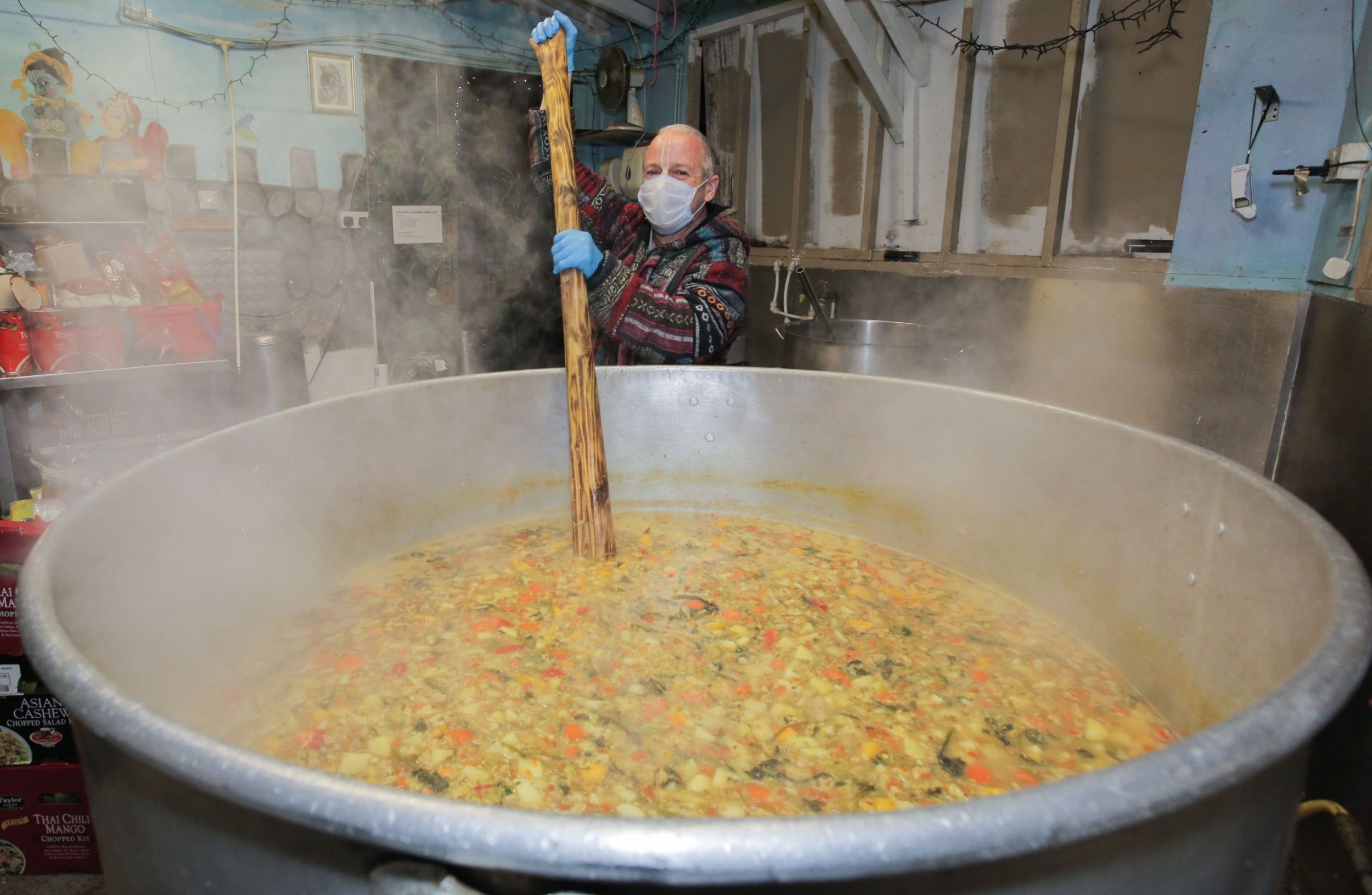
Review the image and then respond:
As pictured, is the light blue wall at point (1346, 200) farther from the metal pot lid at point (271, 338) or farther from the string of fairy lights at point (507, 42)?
the metal pot lid at point (271, 338)

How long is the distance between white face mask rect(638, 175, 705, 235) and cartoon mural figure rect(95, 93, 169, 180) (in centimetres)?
311

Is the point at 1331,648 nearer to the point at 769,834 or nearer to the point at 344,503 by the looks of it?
the point at 769,834

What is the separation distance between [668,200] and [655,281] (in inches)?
10.8

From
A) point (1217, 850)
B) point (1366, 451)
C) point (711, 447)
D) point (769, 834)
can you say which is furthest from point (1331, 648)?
point (711, 447)

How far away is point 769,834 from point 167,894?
58 centimetres

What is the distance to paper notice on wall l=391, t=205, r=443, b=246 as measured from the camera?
4.86 m

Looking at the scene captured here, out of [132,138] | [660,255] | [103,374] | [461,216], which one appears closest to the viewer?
[660,255]

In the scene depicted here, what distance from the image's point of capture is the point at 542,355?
5746mm

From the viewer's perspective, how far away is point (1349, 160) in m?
2.08

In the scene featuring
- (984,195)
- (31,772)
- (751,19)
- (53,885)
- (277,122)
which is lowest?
(53,885)

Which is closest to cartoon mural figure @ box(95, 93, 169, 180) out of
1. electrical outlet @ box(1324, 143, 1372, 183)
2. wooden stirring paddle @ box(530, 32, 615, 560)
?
wooden stirring paddle @ box(530, 32, 615, 560)

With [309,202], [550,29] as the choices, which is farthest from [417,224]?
[550,29]

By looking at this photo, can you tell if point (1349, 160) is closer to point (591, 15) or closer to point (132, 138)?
point (591, 15)

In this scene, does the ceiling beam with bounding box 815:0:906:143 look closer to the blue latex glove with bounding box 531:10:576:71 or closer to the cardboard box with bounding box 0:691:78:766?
the blue latex glove with bounding box 531:10:576:71
